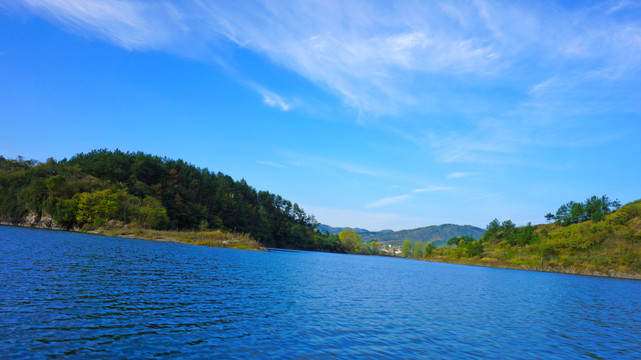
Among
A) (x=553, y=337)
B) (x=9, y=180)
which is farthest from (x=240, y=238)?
(x=553, y=337)

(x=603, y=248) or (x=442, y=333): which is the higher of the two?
(x=603, y=248)

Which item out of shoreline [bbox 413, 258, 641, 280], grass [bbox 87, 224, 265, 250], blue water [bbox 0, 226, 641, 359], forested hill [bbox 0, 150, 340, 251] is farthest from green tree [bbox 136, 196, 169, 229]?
shoreline [bbox 413, 258, 641, 280]

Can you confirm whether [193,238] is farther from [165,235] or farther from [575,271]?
[575,271]

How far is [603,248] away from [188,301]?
17658 centimetres

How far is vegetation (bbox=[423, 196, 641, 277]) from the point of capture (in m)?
131

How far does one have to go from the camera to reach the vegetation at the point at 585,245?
431 feet

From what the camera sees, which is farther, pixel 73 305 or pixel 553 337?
pixel 553 337

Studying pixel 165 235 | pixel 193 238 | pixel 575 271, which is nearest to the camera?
pixel 165 235

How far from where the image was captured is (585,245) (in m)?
143

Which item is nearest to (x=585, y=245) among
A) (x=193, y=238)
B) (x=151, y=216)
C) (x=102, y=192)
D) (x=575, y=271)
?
(x=575, y=271)

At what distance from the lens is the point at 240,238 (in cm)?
13162

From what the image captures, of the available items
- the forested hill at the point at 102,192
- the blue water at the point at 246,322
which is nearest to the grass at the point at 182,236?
the forested hill at the point at 102,192

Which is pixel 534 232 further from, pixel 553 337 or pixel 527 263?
pixel 553 337

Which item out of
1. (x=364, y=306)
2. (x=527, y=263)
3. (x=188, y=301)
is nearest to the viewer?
(x=188, y=301)
